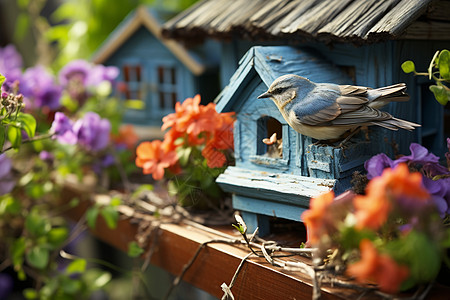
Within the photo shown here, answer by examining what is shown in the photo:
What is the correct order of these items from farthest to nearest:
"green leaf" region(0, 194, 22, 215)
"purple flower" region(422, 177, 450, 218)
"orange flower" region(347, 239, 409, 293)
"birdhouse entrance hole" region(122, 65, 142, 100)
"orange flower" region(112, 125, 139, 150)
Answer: "birdhouse entrance hole" region(122, 65, 142, 100) < "orange flower" region(112, 125, 139, 150) < "green leaf" region(0, 194, 22, 215) < "purple flower" region(422, 177, 450, 218) < "orange flower" region(347, 239, 409, 293)

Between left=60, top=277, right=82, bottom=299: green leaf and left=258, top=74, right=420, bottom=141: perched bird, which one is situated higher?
left=258, top=74, right=420, bottom=141: perched bird

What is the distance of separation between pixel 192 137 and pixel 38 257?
1.71ft

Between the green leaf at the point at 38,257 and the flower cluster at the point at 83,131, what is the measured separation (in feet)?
0.94

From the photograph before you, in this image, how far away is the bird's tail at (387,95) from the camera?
738 mm

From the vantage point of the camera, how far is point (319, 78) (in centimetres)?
87

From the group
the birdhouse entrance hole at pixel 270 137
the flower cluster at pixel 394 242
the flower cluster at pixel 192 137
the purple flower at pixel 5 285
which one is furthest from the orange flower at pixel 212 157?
the purple flower at pixel 5 285

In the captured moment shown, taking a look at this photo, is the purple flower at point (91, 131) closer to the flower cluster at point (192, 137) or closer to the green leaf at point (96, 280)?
the flower cluster at point (192, 137)

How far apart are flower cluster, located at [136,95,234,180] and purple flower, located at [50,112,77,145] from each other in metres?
0.22

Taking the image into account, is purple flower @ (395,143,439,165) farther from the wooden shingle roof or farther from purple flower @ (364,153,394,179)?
the wooden shingle roof

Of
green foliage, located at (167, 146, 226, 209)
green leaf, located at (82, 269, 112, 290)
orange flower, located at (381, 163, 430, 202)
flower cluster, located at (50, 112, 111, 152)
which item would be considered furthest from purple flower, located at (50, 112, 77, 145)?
orange flower, located at (381, 163, 430, 202)

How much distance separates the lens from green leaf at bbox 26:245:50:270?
3.63ft

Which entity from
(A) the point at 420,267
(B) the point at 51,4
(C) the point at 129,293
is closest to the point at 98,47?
(B) the point at 51,4

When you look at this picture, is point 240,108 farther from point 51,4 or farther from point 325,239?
point 51,4

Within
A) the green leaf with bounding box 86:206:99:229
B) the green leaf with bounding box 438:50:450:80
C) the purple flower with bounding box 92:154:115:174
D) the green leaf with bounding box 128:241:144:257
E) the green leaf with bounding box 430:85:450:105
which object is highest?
the green leaf with bounding box 438:50:450:80
